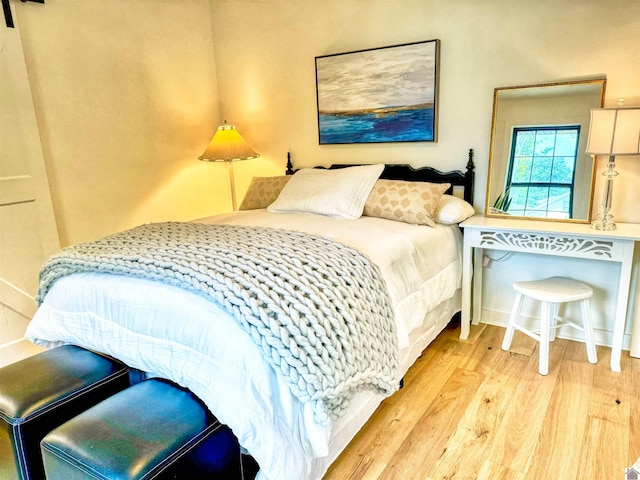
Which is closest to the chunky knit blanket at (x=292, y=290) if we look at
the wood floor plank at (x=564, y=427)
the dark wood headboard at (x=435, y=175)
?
the wood floor plank at (x=564, y=427)

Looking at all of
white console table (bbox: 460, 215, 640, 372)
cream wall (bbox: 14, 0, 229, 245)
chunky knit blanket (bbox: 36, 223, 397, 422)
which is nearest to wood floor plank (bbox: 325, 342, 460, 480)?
chunky knit blanket (bbox: 36, 223, 397, 422)

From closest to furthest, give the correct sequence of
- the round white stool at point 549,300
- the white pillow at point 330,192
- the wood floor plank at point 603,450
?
the wood floor plank at point 603,450 → the round white stool at point 549,300 → the white pillow at point 330,192

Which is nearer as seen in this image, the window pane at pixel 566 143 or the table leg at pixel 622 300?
the table leg at pixel 622 300

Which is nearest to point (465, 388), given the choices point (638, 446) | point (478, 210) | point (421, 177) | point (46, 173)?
point (638, 446)

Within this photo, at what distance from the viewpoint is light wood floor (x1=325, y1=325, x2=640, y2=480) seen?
5.33 ft

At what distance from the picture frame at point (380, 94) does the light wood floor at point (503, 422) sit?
1521 mm

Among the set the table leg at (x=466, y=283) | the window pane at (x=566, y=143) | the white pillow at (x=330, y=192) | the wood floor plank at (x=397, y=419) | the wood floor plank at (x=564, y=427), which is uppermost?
the window pane at (x=566, y=143)

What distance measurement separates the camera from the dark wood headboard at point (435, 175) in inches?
109

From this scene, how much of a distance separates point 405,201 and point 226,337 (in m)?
1.53

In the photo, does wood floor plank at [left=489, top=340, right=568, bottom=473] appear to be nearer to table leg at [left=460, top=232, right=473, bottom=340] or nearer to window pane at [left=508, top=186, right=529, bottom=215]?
table leg at [left=460, top=232, right=473, bottom=340]

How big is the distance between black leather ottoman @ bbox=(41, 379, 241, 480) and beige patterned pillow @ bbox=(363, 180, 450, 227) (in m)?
1.55

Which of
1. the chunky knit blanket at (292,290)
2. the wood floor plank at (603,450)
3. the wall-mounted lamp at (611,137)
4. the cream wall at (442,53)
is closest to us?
the chunky knit blanket at (292,290)

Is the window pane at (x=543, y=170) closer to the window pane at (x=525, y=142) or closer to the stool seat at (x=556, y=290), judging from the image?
the window pane at (x=525, y=142)

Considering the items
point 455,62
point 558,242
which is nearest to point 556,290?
point 558,242
